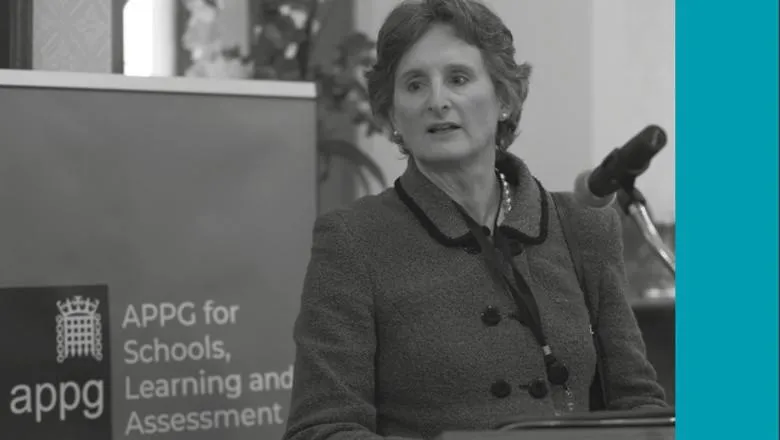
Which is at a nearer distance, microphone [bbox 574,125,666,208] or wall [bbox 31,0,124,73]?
microphone [bbox 574,125,666,208]

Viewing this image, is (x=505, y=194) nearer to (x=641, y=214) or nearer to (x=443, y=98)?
(x=443, y=98)

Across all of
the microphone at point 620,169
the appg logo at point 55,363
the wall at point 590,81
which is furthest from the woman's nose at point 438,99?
the wall at point 590,81

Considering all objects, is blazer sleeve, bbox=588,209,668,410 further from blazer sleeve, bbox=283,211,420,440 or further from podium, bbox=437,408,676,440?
podium, bbox=437,408,676,440

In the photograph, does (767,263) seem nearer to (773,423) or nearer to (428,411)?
(773,423)

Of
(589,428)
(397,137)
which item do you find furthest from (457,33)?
(589,428)

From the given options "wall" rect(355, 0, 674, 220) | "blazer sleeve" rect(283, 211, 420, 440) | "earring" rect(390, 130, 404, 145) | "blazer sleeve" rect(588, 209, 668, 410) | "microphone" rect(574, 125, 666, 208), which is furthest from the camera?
"wall" rect(355, 0, 674, 220)

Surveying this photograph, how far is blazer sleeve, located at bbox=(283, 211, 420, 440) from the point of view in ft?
4.14

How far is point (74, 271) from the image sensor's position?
1957 mm

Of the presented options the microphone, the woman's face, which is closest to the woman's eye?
the woman's face

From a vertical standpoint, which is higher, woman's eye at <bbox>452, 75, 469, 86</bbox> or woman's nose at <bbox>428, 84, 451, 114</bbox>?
woman's eye at <bbox>452, 75, 469, 86</bbox>

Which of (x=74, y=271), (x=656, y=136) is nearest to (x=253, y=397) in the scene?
(x=74, y=271)

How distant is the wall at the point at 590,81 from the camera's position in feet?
12.3

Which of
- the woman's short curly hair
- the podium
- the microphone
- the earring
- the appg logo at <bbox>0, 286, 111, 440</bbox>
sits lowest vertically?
the appg logo at <bbox>0, 286, 111, 440</bbox>

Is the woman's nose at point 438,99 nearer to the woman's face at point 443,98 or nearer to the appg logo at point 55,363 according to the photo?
the woman's face at point 443,98
